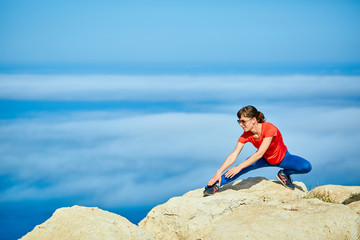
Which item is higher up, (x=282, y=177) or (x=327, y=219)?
(x=282, y=177)

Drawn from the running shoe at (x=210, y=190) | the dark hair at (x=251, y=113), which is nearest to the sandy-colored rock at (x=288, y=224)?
the running shoe at (x=210, y=190)

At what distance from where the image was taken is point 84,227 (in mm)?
6652

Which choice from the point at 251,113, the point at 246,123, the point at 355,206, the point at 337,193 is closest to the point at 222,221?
the point at 246,123

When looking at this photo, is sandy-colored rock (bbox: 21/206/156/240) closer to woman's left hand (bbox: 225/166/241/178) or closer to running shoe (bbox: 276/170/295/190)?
woman's left hand (bbox: 225/166/241/178)

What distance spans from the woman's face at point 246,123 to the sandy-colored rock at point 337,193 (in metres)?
2.28

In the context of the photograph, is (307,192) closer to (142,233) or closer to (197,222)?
(197,222)

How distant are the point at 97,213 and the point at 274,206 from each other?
9.69 ft

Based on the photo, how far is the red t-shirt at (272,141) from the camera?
324 inches

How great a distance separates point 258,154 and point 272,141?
1.45 feet

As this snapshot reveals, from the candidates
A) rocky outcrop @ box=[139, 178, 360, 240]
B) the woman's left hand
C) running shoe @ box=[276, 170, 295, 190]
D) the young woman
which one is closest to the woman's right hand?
the young woman

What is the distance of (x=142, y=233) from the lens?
717 centimetres

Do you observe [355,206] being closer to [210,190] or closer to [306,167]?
[306,167]

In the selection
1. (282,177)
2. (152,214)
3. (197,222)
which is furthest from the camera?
(282,177)

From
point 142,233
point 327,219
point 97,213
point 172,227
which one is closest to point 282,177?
point 327,219
